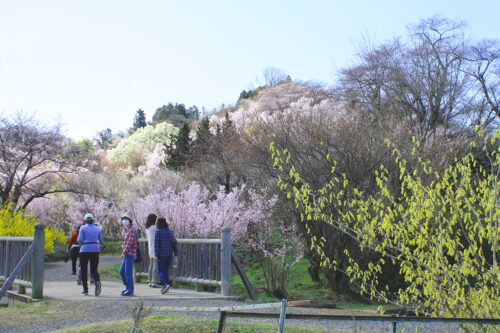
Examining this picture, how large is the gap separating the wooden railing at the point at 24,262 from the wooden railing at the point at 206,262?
2.90 meters

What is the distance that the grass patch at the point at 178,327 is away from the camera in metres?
5.84

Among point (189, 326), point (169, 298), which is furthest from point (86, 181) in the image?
point (189, 326)

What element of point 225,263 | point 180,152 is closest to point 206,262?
point 225,263

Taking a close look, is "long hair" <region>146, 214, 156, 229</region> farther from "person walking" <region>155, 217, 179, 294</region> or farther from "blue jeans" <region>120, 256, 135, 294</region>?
"blue jeans" <region>120, 256, 135, 294</region>

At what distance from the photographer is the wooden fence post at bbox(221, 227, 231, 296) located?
32.7ft

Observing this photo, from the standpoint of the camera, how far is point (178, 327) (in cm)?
593

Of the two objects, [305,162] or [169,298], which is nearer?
[169,298]

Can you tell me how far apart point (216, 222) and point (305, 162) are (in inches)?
158

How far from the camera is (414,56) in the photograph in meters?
28.6

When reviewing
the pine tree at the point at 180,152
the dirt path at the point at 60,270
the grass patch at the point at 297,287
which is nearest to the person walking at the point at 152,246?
the grass patch at the point at 297,287

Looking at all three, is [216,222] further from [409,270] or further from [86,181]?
[86,181]

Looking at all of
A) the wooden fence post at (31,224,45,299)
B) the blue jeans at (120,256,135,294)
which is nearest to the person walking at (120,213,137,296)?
the blue jeans at (120,256,135,294)

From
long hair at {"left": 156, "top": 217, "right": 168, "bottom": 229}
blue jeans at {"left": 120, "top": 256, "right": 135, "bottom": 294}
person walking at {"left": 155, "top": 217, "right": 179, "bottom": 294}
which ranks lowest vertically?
blue jeans at {"left": 120, "top": 256, "right": 135, "bottom": 294}

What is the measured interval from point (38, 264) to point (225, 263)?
11.3 ft
